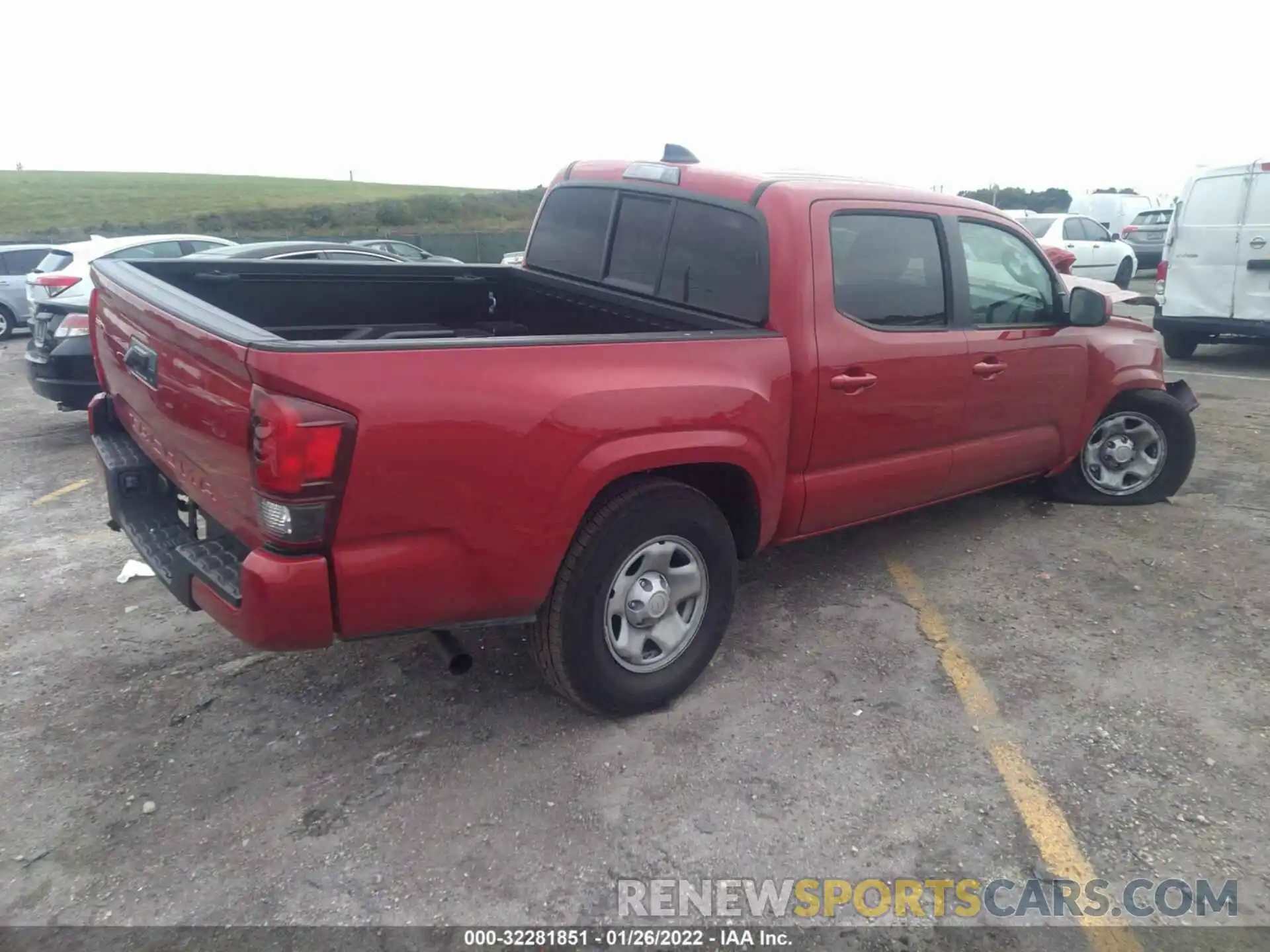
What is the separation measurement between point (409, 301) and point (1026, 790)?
11.2ft

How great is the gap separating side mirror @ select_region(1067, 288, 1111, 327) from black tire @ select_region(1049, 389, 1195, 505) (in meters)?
0.84

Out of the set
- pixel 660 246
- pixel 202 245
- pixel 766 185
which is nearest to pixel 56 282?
pixel 202 245

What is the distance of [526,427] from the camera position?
2641 millimetres

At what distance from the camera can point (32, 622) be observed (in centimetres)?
398

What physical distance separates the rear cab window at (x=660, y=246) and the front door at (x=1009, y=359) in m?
1.22

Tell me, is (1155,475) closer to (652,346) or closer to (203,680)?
(652,346)

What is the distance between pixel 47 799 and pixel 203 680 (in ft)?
2.41

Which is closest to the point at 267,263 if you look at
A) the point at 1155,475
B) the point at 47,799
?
the point at 47,799

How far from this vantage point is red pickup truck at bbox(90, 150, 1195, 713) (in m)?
2.45

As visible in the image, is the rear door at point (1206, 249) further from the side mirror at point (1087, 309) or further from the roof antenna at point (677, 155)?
the roof antenna at point (677, 155)

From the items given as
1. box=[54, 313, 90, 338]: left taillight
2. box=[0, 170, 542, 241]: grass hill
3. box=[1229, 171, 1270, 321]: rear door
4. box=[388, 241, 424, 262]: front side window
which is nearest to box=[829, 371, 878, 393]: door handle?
box=[54, 313, 90, 338]: left taillight

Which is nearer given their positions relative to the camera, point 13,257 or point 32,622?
point 32,622

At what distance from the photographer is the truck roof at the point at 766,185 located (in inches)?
142

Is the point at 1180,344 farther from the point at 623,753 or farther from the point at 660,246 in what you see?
the point at 623,753
